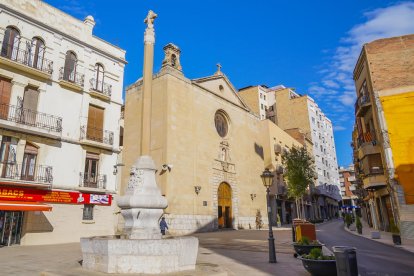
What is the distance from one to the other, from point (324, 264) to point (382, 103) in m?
21.6

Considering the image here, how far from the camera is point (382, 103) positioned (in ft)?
80.8

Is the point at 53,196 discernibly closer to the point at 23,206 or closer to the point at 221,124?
the point at 23,206

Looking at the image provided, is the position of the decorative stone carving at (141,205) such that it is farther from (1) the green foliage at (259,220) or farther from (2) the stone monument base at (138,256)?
(1) the green foliage at (259,220)

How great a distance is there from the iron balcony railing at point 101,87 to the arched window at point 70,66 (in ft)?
4.22

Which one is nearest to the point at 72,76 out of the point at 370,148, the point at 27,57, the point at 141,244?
the point at 27,57

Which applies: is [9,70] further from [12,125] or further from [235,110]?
[235,110]

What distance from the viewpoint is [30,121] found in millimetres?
17531

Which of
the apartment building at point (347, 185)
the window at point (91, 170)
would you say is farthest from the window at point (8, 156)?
the apartment building at point (347, 185)

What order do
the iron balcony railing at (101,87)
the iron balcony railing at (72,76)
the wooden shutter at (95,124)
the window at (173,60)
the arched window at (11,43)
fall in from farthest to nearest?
the window at (173,60) → the iron balcony railing at (101,87) → the wooden shutter at (95,124) → the iron balcony railing at (72,76) → the arched window at (11,43)

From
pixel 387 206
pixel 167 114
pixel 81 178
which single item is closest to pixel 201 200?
pixel 167 114

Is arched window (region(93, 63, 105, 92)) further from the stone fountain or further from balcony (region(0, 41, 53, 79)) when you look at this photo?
the stone fountain

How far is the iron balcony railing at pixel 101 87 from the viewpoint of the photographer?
70.0 feet

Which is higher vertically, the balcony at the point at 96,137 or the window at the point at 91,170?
the balcony at the point at 96,137

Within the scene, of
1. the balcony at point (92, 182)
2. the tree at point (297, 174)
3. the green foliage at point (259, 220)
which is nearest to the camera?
the balcony at point (92, 182)
